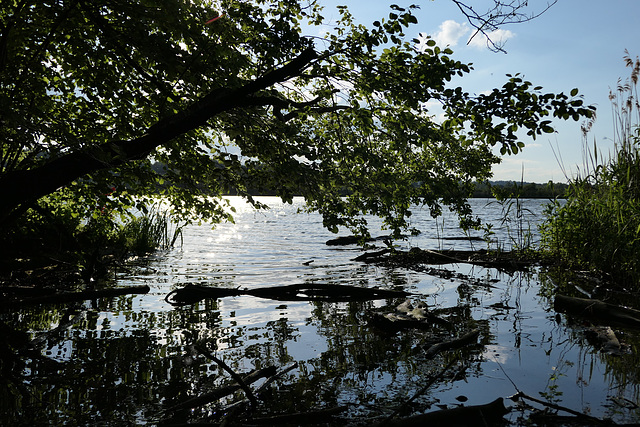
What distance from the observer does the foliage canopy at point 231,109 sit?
5.59 meters

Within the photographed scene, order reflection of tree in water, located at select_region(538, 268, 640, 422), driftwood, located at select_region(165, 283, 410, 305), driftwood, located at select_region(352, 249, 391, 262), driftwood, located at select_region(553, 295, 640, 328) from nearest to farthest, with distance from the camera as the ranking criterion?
1. reflection of tree in water, located at select_region(538, 268, 640, 422)
2. driftwood, located at select_region(553, 295, 640, 328)
3. driftwood, located at select_region(165, 283, 410, 305)
4. driftwood, located at select_region(352, 249, 391, 262)

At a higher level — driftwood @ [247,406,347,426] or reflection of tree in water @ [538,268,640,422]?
driftwood @ [247,406,347,426]

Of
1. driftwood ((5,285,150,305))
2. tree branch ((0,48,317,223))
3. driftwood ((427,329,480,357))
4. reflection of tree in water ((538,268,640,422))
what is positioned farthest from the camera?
tree branch ((0,48,317,223))

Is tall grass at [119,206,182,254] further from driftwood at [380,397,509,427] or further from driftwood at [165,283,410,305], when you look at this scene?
driftwood at [380,397,509,427]

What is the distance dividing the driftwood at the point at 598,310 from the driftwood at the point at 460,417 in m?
4.01

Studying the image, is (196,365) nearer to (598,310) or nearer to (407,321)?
(407,321)

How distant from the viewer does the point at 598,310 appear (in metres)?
6.62

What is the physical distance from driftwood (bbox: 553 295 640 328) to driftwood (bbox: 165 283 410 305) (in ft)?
9.46

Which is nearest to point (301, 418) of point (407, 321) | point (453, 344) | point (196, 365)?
point (196, 365)

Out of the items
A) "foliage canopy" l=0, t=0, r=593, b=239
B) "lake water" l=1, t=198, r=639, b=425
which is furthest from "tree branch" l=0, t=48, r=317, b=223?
"lake water" l=1, t=198, r=639, b=425

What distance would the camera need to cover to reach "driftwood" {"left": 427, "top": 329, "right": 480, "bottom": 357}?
5.12 metres

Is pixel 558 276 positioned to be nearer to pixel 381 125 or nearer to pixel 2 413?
pixel 381 125

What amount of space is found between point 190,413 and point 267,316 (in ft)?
11.9

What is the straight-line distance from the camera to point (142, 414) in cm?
365
